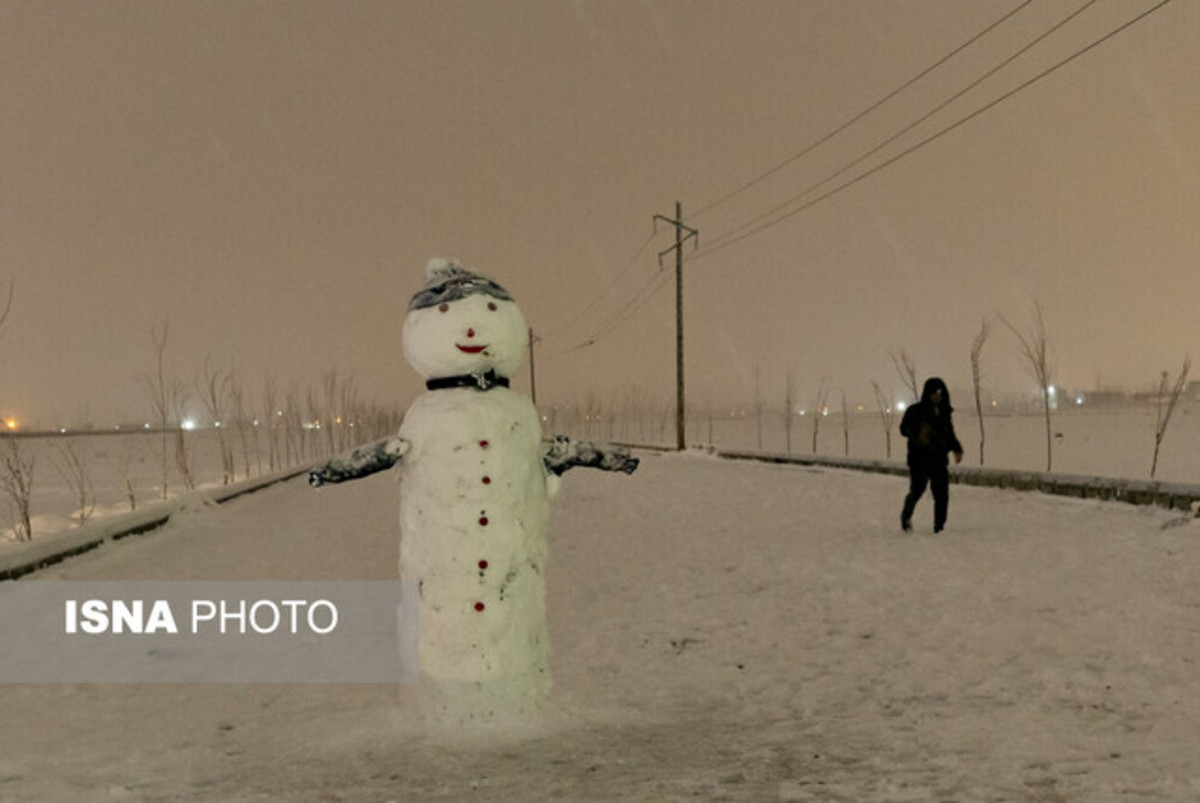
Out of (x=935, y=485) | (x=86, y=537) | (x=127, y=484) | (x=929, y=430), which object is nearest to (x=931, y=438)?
(x=929, y=430)

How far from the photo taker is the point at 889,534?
11.0 m

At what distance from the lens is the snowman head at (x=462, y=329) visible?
4707 mm

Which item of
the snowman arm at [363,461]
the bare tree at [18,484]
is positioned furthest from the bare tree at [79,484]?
the snowman arm at [363,461]

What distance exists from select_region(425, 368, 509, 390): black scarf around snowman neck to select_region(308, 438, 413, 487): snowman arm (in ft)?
1.18

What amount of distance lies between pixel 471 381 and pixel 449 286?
500 millimetres

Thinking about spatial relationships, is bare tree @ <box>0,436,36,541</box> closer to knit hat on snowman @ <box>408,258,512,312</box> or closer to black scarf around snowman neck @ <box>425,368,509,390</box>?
knit hat on snowman @ <box>408,258,512,312</box>

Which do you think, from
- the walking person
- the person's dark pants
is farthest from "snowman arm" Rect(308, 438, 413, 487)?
the person's dark pants

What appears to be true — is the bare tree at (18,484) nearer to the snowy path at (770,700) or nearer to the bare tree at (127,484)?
the bare tree at (127,484)

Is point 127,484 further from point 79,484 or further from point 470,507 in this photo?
point 470,507

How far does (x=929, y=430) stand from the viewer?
10562 mm

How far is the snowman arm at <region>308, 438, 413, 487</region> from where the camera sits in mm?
4633

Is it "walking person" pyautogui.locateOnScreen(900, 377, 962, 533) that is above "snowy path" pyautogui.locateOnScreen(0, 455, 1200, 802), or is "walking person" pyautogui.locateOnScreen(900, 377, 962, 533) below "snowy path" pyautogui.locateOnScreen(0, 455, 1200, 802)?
above

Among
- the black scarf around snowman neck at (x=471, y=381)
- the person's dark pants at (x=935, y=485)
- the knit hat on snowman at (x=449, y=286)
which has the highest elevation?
the knit hat on snowman at (x=449, y=286)

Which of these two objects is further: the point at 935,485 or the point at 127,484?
the point at 127,484
